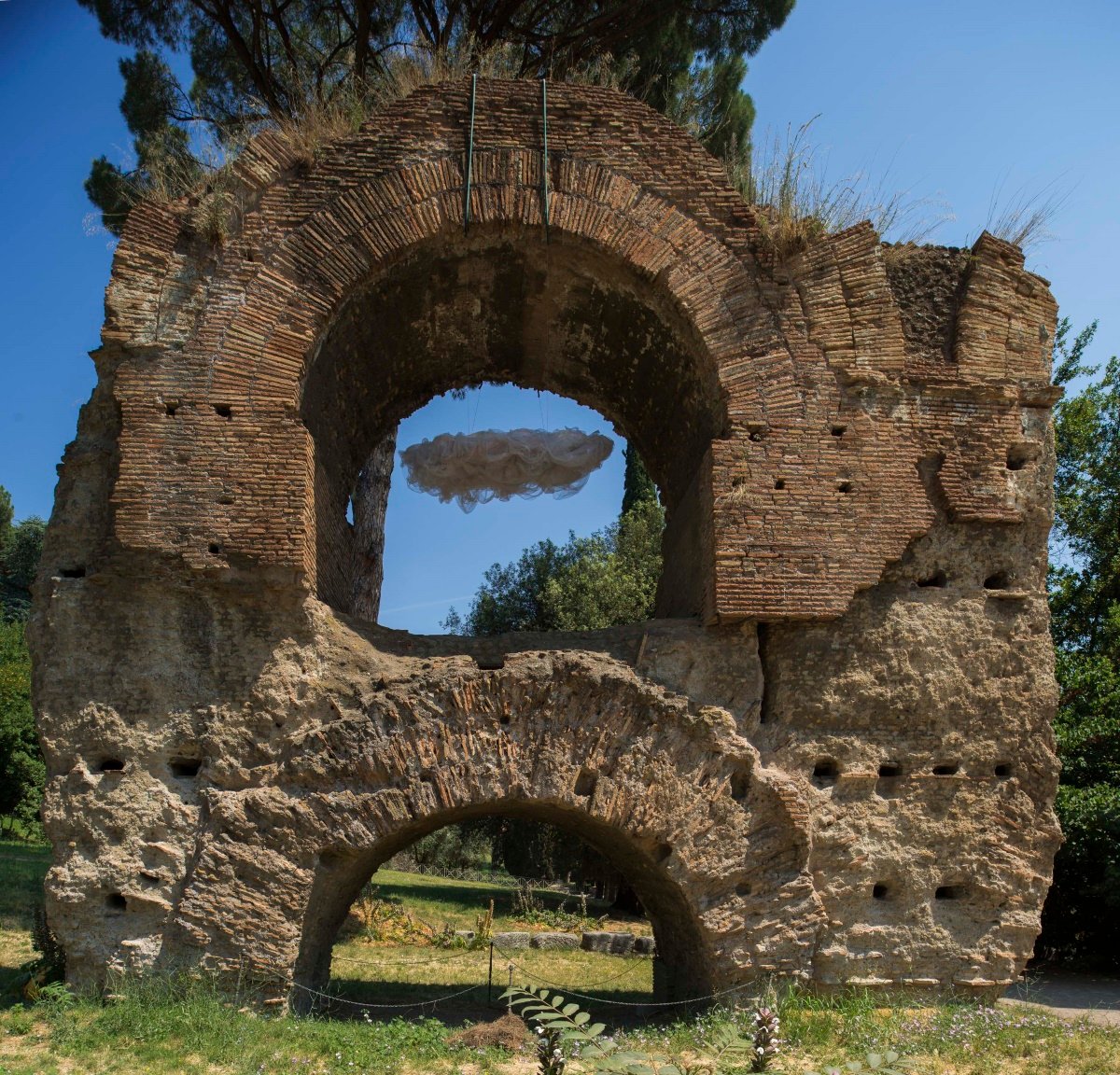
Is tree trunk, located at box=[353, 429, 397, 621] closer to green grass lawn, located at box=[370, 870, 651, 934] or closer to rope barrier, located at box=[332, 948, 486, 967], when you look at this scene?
rope barrier, located at box=[332, 948, 486, 967]

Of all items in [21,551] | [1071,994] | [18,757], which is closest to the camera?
[1071,994]

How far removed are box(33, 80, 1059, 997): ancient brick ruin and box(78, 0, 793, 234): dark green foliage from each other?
526cm

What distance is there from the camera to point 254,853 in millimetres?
5648

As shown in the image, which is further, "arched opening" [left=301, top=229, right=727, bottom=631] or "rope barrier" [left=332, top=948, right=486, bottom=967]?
"rope barrier" [left=332, top=948, right=486, bottom=967]

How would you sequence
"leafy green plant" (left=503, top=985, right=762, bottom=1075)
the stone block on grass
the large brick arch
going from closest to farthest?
1. "leafy green plant" (left=503, top=985, right=762, bottom=1075)
2. the large brick arch
3. the stone block on grass

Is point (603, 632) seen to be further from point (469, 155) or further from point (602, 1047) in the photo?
point (602, 1047)

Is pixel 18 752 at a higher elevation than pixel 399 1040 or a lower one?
higher

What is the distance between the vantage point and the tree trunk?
1195 centimetres

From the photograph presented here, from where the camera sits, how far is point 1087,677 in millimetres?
11789

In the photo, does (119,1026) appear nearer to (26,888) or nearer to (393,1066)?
(393,1066)

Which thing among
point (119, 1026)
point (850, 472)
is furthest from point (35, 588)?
point (850, 472)

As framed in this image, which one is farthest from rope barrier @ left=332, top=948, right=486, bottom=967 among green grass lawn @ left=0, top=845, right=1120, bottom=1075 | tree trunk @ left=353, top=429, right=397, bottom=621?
tree trunk @ left=353, top=429, right=397, bottom=621

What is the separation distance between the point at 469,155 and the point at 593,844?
4.53 meters

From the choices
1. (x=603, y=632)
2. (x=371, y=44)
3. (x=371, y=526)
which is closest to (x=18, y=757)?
(x=371, y=526)
